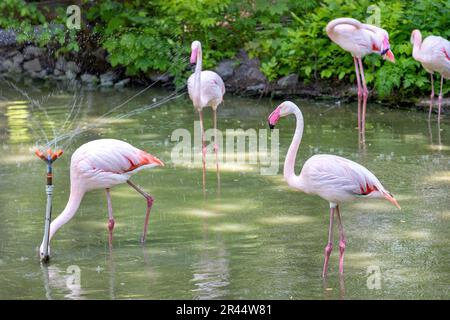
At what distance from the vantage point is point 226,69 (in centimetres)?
1160

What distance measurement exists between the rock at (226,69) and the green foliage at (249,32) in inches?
3.8

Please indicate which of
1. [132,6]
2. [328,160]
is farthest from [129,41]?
[328,160]

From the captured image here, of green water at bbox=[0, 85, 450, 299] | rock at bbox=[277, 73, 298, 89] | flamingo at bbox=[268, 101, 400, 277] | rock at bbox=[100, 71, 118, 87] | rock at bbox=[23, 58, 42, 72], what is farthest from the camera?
rock at bbox=[23, 58, 42, 72]

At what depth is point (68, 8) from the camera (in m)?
13.0

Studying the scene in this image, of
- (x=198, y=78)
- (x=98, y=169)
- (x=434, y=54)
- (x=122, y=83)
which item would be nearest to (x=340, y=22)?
(x=434, y=54)

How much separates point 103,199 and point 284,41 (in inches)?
191

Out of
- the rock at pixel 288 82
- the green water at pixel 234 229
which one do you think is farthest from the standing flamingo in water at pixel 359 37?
the rock at pixel 288 82

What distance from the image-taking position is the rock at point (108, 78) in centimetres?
1219

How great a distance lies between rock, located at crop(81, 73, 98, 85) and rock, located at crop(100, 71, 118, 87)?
0.28ft

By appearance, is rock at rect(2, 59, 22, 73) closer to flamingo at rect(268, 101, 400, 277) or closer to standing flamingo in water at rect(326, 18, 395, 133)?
standing flamingo in water at rect(326, 18, 395, 133)

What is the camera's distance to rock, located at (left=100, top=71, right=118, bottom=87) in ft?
40.0

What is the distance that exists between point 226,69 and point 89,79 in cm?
192

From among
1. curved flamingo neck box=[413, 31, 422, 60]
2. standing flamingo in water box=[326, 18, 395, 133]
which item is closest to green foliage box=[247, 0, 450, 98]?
curved flamingo neck box=[413, 31, 422, 60]

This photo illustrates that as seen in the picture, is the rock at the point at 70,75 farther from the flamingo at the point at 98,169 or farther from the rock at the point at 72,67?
the flamingo at the point at 98,169
